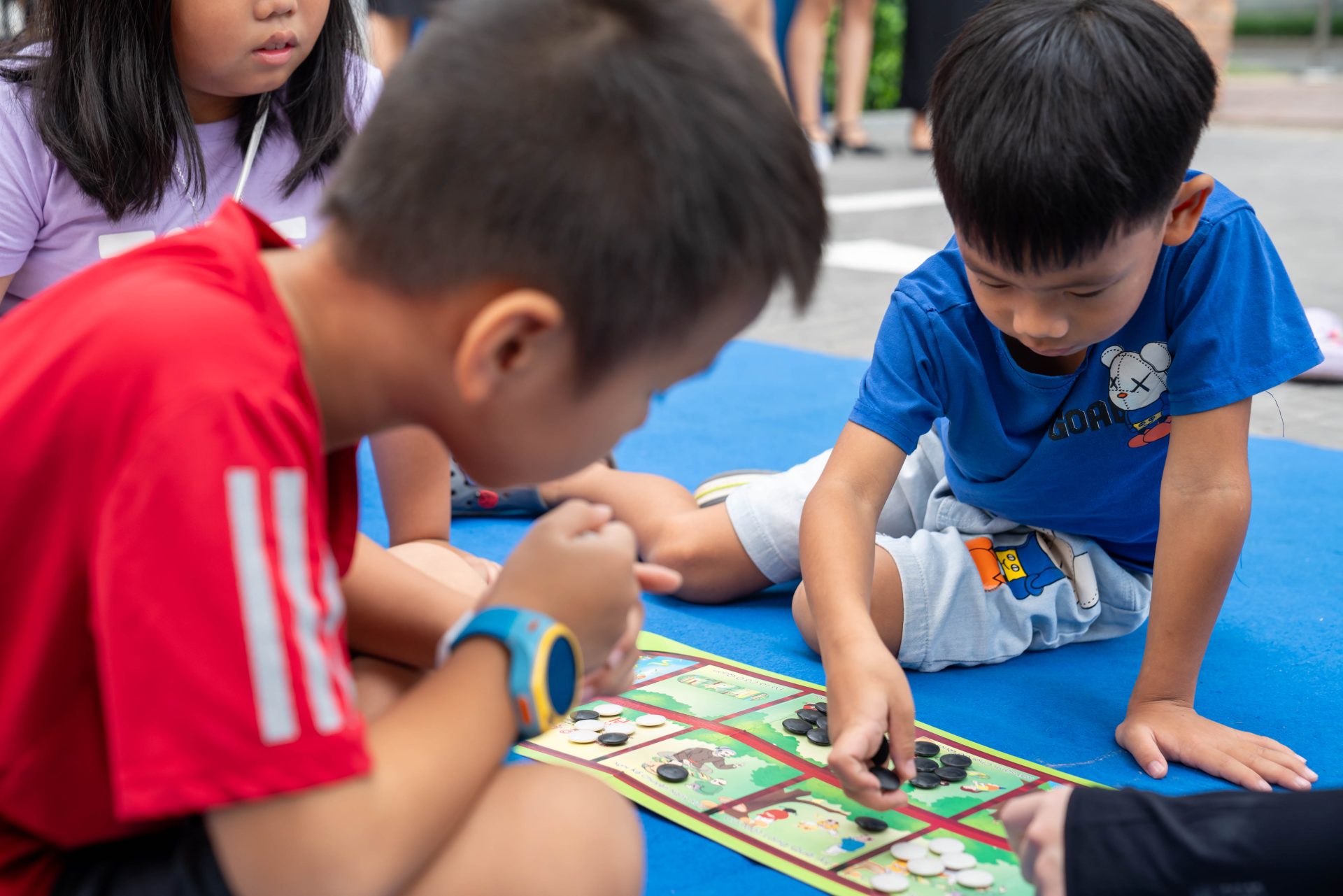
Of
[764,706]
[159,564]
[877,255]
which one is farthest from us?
[877,255]

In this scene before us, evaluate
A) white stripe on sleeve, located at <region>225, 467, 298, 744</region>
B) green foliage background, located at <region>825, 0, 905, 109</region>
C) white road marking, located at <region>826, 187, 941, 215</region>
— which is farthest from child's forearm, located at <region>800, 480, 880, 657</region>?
green foliage background, located at <region>825, 0, 905, 109</region>

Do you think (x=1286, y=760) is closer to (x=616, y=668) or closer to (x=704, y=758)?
(x=704, y=758)

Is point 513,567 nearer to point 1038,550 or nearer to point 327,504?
point 327,504

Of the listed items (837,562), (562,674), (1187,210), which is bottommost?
(837,562)

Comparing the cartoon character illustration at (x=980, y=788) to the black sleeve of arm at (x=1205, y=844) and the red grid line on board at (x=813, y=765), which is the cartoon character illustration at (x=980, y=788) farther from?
the black sleeve of arm at (x=1205, y=844)

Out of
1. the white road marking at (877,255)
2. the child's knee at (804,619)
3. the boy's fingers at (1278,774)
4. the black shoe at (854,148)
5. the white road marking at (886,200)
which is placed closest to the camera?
the boy's fingers at (1278,774)

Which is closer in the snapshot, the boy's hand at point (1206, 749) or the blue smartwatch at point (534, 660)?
the blue smartwatch at point (534, 660)

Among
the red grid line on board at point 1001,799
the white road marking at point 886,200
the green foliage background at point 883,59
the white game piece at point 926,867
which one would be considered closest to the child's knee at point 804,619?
the red grid line on board at point 1001,799

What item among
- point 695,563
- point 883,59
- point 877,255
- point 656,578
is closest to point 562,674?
point 656,578

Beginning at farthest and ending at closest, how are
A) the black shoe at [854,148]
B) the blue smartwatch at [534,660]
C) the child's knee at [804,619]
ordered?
the black shoe at [854,148], the child's knee at [804,619], the blue smartwatch at [534,660]

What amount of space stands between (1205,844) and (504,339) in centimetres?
59

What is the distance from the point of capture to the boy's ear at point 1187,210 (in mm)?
1272

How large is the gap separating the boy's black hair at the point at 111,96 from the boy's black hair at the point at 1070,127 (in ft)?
3.01

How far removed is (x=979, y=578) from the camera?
62.7 inches
